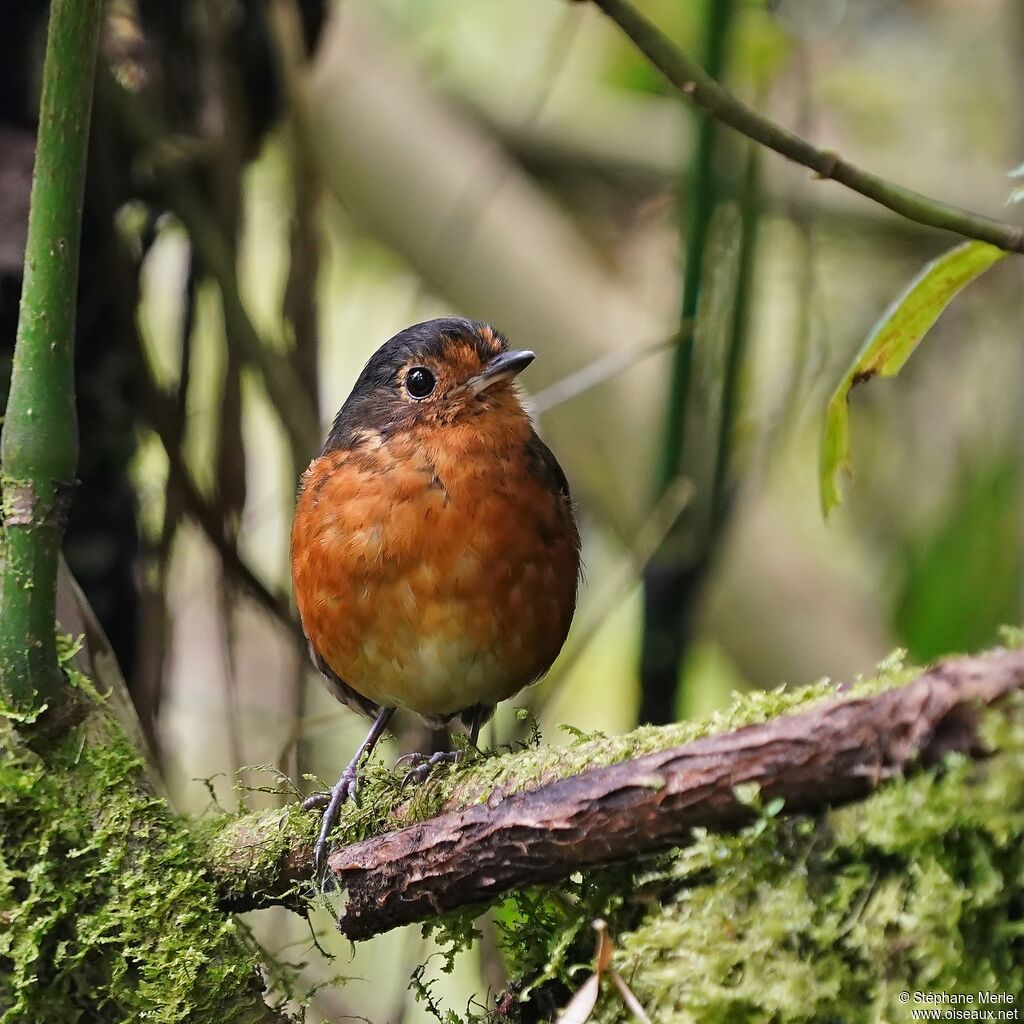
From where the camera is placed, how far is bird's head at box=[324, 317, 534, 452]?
8.85ft

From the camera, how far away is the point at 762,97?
12.0 ft

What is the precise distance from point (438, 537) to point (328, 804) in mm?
565

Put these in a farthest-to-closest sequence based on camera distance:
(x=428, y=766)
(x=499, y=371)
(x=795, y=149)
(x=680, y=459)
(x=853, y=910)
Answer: (x=680, y=459), (x=499, y=371), (x=428, y=766), (x=795, y=149), (x=853, y=910)

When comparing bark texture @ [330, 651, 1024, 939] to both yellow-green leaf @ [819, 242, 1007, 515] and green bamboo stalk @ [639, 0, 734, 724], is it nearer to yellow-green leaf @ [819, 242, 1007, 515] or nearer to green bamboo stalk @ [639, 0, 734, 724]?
yellow-green leaf @ [819, 242, 1007, 515]

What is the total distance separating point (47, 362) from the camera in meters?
1.90

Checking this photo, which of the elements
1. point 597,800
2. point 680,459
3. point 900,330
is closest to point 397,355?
point 680,459

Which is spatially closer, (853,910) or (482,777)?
(853,910)

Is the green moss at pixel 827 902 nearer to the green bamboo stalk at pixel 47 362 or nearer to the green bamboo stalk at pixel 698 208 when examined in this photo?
the green bamboo stalk at pixel 47 362

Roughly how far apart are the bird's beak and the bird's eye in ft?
0.27

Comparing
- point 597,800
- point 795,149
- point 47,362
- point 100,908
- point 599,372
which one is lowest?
point 100,908

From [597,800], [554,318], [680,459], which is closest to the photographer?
[597,800]

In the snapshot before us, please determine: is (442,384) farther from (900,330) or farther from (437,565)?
(900,330)

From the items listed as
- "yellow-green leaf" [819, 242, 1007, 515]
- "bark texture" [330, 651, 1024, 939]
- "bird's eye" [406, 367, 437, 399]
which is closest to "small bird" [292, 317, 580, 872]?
"bird's eye" [406, 367, 437, 399]

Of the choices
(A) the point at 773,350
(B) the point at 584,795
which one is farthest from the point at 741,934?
(A) the point at 773,350
